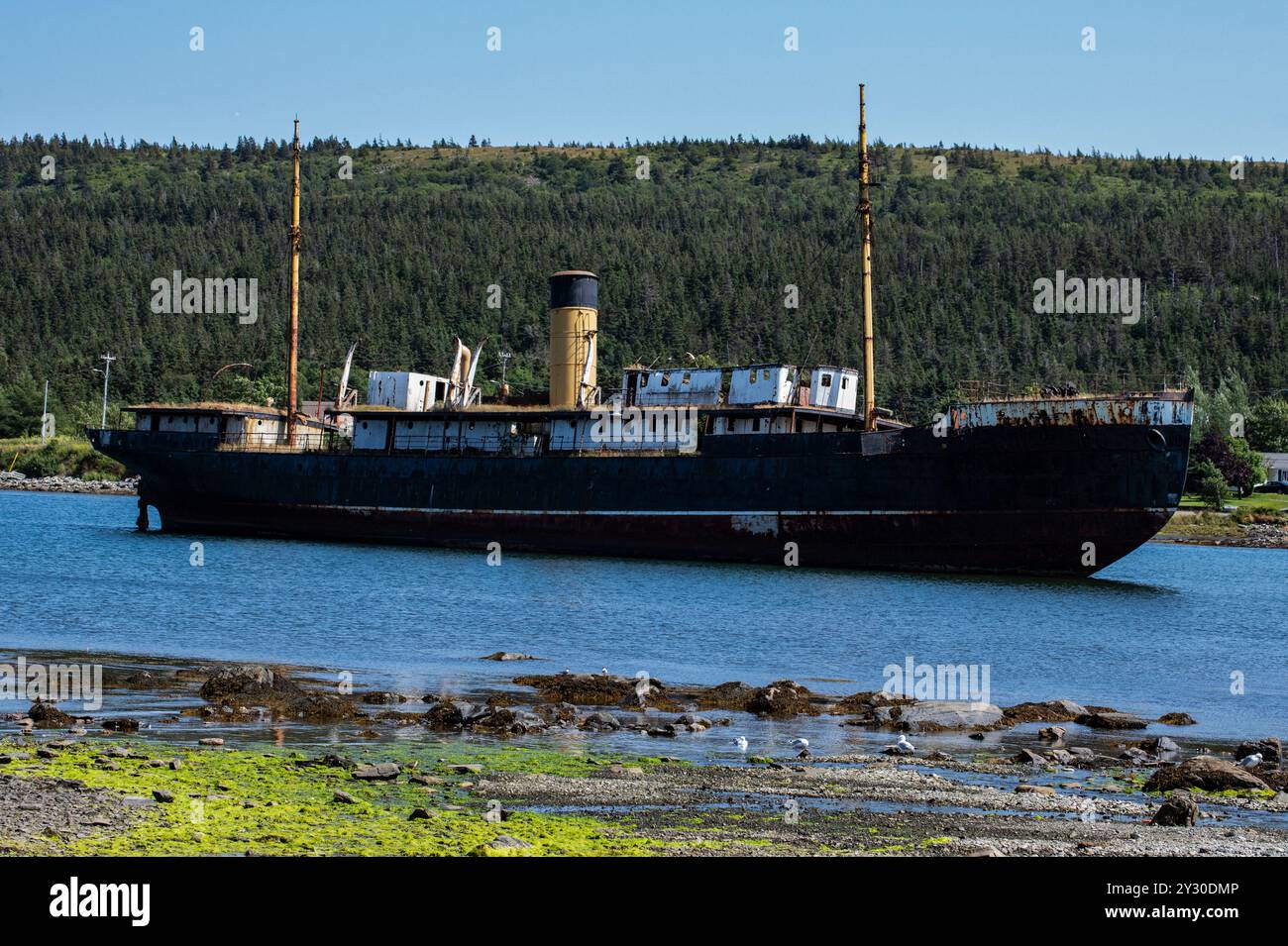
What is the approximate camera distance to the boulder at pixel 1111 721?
816 inches

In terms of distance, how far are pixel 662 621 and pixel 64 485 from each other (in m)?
94.8

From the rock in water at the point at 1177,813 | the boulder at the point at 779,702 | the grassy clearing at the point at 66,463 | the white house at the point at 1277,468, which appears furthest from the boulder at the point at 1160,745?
the grassy clearing at the point at 66,463

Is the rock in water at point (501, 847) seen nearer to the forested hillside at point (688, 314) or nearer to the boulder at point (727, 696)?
the boulder at point (727, 696)

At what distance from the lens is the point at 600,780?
15.3 m

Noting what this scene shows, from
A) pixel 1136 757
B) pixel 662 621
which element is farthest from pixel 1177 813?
pixel 662 621

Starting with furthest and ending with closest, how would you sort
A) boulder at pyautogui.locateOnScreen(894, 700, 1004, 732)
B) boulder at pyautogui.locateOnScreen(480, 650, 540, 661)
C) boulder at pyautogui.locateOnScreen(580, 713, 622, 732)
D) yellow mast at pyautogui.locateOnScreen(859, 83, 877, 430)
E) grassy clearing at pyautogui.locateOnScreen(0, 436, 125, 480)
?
grassy clearing at pyautogui.locateOnScreen(0, 436, 125, 480), yellow mast at pyautogui.locateOnScreen(859, 83, 877, 430), boulder at pyautogui.locateOnScreen(480, 650, 540, 661), boulder at pyautogui.locateOnScreen(894, 700, 1004, 732), boulder at pyautogui.locateOnScreen(580, 713, 622, 732)

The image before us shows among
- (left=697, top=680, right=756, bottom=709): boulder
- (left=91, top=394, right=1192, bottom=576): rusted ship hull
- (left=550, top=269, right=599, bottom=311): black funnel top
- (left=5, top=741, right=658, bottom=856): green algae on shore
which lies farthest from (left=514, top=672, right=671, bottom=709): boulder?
(left=550, top=269, right=599, bottom=311): black funnel top

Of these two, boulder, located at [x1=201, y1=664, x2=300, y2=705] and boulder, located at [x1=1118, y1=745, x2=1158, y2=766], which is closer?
boulder, located at [x1=1118, y1=745, x2=1158, y2=766]

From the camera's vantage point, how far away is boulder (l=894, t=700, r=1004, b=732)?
2028 centimetres

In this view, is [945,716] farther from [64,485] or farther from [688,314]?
[688,314]

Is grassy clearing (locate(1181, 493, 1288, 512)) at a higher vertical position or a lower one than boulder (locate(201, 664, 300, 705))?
higher

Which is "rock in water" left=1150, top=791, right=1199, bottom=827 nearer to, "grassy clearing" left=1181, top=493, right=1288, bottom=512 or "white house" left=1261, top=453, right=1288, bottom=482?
"grassy clearing" left=1181, top=493, right=1288, bottom=512

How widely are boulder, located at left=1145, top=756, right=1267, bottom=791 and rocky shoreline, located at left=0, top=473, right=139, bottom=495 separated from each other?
107876 mm
